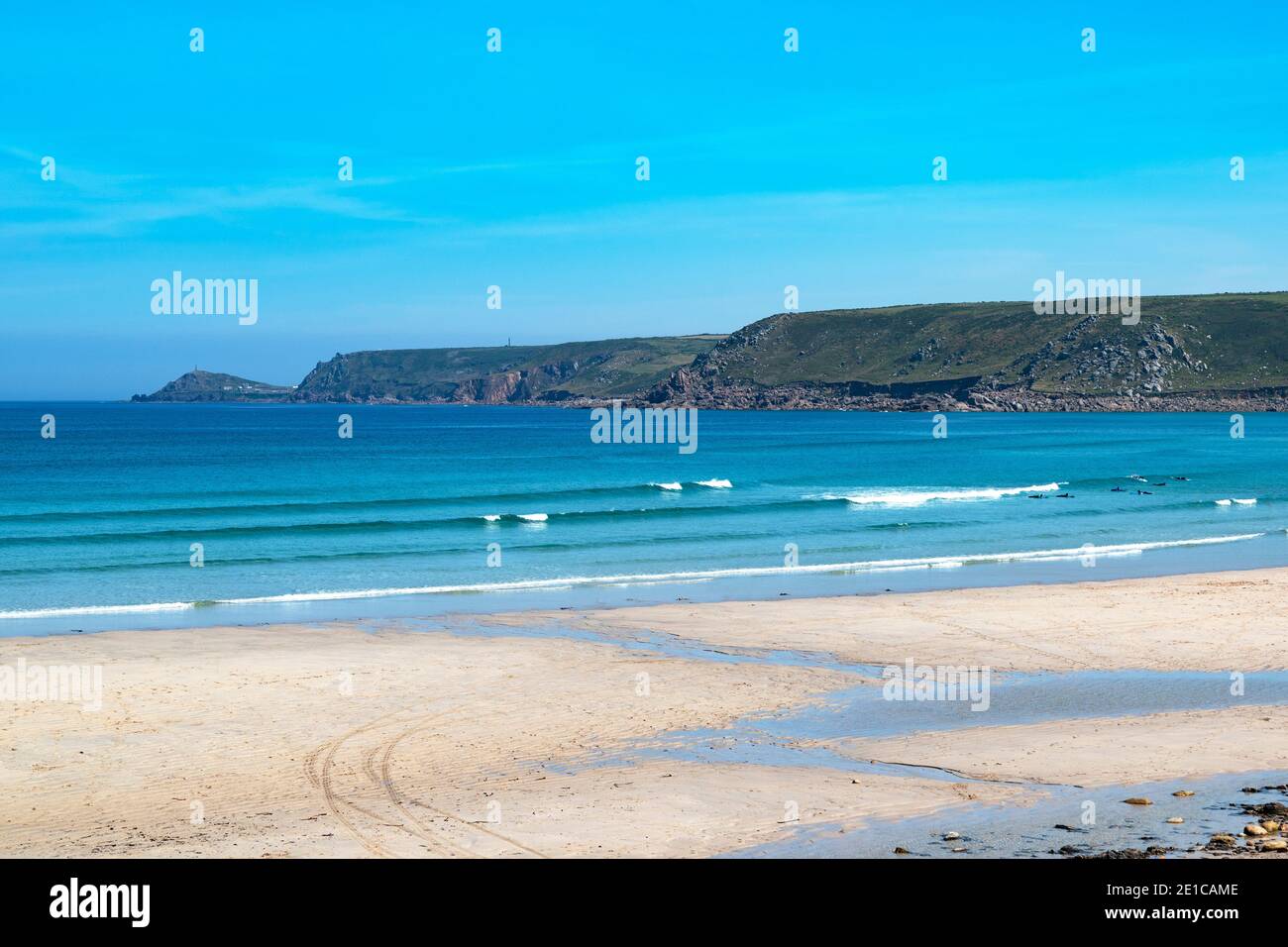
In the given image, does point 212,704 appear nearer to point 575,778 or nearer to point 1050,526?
point 575,778

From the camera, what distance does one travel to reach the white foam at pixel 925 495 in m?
47.5

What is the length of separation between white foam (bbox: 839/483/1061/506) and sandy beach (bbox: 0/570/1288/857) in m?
25.1

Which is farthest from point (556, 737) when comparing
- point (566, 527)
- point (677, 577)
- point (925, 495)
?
point (925, 495)

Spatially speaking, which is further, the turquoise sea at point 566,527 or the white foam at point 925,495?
the white foam at point 925,495

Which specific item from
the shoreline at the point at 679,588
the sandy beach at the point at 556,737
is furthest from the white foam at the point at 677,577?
the sandy beach at the point at 556,737

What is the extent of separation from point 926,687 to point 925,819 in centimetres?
631

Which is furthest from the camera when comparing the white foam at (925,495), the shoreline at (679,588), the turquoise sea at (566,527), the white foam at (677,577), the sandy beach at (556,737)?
the white foam at (925,495)

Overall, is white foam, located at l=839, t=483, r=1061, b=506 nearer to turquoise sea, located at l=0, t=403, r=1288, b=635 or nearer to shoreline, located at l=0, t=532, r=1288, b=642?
turquoise sea, located at l=0, t=403, r=1288, b=635

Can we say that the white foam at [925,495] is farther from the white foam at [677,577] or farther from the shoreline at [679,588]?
the shoreline at [679,588]

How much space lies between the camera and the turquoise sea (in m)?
25.9

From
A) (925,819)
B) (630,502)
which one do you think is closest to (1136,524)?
(630,502)

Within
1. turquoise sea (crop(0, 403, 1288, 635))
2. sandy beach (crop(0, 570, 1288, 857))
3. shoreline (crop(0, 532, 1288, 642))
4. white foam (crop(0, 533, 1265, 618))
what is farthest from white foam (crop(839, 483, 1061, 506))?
sandy beach (crop(0, 570, 1288, 857))

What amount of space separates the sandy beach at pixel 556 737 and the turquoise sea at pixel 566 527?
4.41 m

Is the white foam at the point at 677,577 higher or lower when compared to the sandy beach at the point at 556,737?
higher
